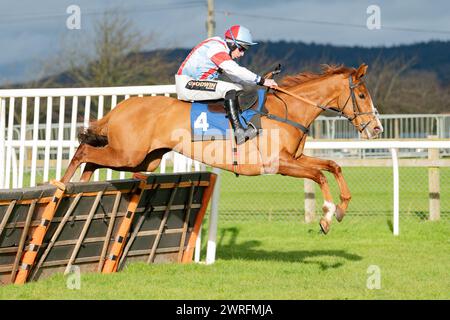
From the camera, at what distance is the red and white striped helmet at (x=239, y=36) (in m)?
8.18

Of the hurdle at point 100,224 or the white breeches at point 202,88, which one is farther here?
the white breeches at point 202,88

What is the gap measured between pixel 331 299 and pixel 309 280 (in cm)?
96

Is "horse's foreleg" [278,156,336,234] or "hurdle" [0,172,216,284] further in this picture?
"horse's foreleg" [278,156,336,234]

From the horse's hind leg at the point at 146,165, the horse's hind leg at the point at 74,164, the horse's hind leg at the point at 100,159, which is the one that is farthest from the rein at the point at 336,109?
the horse's hind leg at the point at 74,164

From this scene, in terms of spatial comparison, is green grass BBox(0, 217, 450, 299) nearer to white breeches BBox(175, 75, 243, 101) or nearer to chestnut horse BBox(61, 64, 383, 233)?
chestnut horse BBox(61, 64, 383, 233)

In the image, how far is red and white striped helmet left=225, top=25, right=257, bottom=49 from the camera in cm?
818

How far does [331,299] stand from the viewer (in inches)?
264

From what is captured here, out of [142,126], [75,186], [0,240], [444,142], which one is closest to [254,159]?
[142,126]

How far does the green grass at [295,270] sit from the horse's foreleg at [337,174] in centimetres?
62

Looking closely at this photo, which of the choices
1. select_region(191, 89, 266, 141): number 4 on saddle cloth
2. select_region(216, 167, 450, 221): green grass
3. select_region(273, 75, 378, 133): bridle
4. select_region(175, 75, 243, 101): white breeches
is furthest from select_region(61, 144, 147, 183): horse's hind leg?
select_region(216, 167, 450, 221): green grass

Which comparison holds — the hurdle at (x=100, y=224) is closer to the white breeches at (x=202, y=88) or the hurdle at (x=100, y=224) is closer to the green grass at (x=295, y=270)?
the green grass at (x=295, y=270)

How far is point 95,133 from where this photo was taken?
331 inches

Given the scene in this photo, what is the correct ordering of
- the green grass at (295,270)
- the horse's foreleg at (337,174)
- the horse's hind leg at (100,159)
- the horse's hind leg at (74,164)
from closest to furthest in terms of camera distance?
the green grass at (295,270)
the horse's foreleg at (337,174)
the horse's hind leg at (100,159)
the horse's hind leg at (74,164)

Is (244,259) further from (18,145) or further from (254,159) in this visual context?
(18,145)
